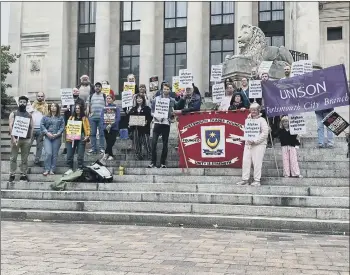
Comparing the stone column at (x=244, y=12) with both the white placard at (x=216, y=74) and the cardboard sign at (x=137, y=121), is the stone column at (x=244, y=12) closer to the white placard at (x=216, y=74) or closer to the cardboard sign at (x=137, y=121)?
the white placard at (x=216, y=74)

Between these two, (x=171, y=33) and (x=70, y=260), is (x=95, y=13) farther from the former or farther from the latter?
(x=70, y=260)

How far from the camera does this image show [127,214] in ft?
30.3

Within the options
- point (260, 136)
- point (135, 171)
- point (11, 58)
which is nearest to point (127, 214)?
point (135, 171)

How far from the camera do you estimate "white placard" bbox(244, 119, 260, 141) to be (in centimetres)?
995

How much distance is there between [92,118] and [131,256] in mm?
7462

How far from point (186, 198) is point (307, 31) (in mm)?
14602

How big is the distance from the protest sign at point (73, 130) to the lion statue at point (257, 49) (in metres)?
6.86

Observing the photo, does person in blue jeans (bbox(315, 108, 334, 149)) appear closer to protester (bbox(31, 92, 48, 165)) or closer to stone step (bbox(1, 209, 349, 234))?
stone step (bbox(1, 209, 349, 234))

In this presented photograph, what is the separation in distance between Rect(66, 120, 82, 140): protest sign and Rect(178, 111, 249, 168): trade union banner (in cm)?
260

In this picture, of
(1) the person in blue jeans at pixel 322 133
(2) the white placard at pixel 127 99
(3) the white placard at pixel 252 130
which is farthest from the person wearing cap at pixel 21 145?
(1) the person in blue jeans at pixel 322 133

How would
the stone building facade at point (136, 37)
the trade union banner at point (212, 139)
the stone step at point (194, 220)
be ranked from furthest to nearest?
the stone building facade at point (136, 37) < the trade union banner at point (212, 139) < the stone step at point (194, 220)

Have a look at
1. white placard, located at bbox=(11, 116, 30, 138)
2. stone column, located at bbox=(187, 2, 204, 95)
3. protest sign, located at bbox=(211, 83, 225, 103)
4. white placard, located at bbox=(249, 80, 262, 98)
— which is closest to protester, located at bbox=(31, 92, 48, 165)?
white placard, located at bbox=(11, 116, 30, 138)

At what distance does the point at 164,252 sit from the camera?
6438 millimetres

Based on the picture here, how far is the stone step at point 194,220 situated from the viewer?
816 centimetres
